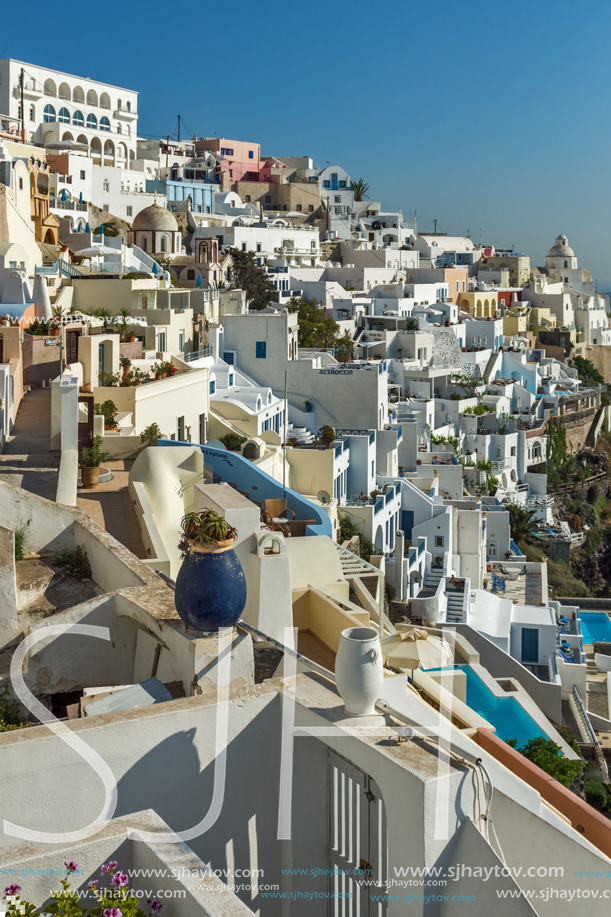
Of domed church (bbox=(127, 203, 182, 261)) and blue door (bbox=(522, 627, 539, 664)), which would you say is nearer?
blue door (bbox=(522, 627, 539, 664))

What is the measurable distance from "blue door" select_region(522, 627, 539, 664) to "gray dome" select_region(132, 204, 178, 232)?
2431cm

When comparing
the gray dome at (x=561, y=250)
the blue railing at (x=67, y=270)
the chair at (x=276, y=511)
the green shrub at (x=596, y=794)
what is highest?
the gray dome at (x=561, y=250)

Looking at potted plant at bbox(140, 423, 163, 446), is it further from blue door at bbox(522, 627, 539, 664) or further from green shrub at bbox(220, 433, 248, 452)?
blue door at bbox(522, 627, 539, 664)

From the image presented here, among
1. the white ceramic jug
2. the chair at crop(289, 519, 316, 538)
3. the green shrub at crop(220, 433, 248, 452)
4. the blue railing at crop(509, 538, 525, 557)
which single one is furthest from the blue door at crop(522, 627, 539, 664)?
the white ceramic jug

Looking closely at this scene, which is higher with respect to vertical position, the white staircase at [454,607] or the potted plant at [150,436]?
the potted plant at [150,436]

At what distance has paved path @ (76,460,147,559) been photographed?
960 cm

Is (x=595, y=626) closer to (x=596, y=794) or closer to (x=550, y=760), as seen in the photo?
(x=596, y=794)

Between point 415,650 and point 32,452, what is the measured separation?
17.9 feet

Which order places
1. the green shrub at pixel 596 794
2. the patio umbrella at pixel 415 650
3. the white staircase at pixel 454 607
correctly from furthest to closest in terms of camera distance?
the white staircase at pixel 454 607
the green shrub at pixel 596 794
the patio umbrella at pixel 415 650

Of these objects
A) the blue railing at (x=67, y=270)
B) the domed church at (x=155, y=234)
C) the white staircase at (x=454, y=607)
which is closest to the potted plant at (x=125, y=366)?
the blue railing at (x=67, y=270)

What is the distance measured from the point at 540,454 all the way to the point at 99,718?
131 feet

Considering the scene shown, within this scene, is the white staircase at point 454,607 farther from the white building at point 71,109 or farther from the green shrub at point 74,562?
the white building at point 71,109

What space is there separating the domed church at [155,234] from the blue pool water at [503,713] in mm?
27458

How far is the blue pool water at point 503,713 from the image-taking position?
1261 centimetres
